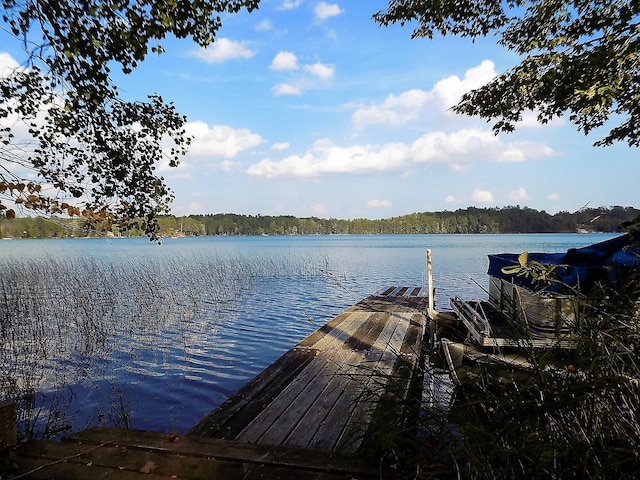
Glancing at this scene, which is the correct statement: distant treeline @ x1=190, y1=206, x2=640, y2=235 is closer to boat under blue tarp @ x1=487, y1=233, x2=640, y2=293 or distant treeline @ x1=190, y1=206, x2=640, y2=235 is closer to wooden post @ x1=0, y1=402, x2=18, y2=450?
boat under blue tarp @ x1=487, y1=233, x2=640, y2=293

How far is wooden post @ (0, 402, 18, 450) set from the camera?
2346mm

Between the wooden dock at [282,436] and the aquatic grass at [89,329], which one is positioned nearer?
the wooden dock at [282,436]

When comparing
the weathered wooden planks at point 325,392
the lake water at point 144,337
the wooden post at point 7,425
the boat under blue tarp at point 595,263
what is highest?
the boat under blue tarp at point 595,263

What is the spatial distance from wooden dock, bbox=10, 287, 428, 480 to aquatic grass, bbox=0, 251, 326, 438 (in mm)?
1721

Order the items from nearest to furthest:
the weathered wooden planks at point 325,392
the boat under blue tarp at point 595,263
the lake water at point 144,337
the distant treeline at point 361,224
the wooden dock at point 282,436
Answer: the wooden dock at point 282,436, the weathered wooden planks at point 325,392, the boat under blue tarp at point 595,263, the lake water at point 144,337, the distant treeline at point 361,224

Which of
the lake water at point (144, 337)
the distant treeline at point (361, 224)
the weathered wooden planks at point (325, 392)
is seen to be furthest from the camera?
the distant treeline at point (361, 224)

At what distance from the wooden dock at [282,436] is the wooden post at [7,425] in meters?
0.13

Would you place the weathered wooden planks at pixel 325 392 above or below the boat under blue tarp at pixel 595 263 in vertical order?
below

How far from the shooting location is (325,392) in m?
4.44

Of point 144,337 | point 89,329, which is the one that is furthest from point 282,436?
point 89,329

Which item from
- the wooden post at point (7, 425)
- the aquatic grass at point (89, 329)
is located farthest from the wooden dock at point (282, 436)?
the aquatic grass at point (89, 329)

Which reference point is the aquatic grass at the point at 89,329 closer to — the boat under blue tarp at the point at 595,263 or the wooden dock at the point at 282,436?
the wooden dock at the point at 282,436

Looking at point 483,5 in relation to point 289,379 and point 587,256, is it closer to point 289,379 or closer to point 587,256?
point 587,256

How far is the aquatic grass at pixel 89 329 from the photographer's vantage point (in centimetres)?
571
